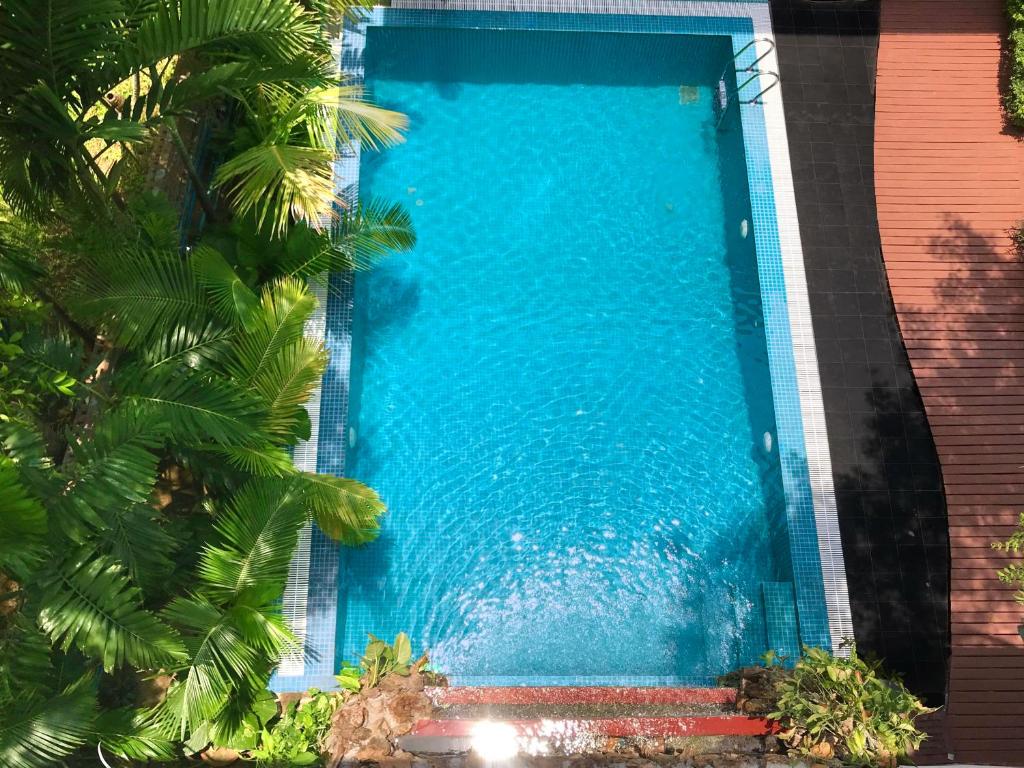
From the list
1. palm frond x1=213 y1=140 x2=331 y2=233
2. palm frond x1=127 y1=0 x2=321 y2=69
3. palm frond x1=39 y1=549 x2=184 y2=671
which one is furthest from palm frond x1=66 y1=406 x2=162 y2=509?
palm frond x1=127 y1=0 x2=321 y2=69

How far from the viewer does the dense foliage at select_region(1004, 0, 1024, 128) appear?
24.7 feet

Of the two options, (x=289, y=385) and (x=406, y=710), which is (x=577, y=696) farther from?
(x=289, y=385)

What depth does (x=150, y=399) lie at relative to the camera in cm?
409

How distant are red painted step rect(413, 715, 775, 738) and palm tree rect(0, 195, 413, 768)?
1.40 metres

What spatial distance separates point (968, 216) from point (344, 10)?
6.25m

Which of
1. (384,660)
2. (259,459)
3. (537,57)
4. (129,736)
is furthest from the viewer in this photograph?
(537,57)

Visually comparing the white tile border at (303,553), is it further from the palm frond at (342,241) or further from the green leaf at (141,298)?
the green leaf at (141,298)

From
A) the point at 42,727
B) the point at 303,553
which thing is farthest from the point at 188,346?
the point at 42,727

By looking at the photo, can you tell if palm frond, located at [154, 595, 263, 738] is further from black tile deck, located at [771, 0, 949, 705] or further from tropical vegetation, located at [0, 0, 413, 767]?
black tile deck, located at [771, 0, 949, 705]

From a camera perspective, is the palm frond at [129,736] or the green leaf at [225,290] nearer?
the palm frond at [129,736]

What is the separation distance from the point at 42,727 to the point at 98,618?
587 millimetres

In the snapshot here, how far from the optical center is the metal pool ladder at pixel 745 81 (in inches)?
297

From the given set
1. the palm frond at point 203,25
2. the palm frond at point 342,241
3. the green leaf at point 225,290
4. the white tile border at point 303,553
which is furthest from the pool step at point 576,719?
the palm frond at point 203,25

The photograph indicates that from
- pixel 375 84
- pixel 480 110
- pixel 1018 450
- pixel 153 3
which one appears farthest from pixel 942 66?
pixel 153 3
